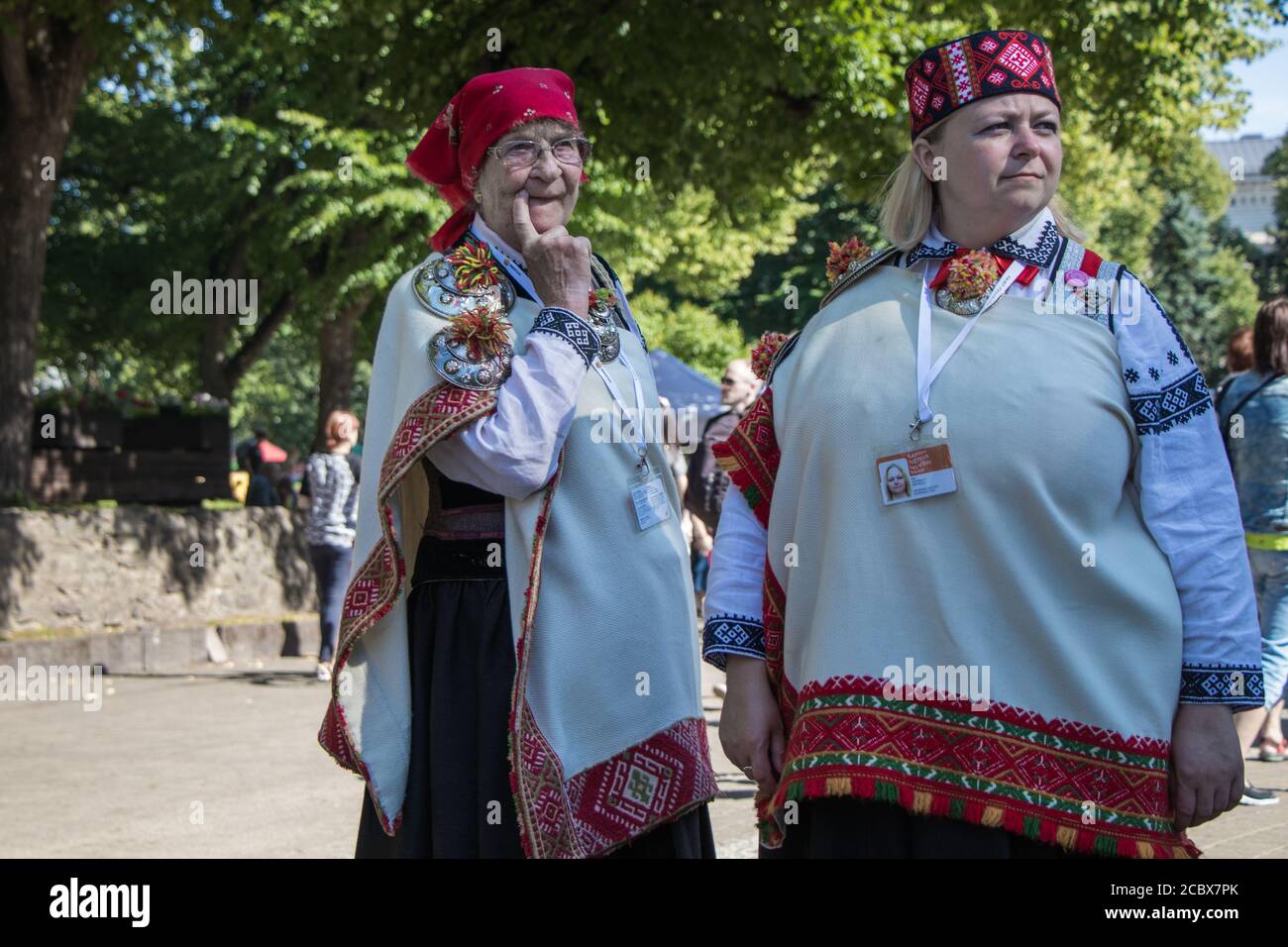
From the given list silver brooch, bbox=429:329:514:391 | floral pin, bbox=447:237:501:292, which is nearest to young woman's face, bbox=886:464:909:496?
silver brooch, bbox=429:329:514:391

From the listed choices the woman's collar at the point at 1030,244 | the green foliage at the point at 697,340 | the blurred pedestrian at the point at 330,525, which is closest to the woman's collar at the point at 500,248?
Answer: the woman's collar at the point at 1030,244

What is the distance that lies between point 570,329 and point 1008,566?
1203mm

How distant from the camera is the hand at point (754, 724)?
3021 mm

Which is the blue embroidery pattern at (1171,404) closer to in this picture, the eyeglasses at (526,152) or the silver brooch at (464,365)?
the silver brooch at (464,365)

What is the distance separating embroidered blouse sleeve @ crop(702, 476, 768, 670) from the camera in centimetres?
308

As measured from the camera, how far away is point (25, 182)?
502 inches

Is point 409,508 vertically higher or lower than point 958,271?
lower

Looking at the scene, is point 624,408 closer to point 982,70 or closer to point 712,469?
point 982,70

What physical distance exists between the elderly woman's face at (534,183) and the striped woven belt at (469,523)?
2.18 feet

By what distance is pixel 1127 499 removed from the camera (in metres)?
2.88

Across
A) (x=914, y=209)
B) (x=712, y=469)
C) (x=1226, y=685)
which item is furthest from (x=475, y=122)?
(x=712, y=469)
